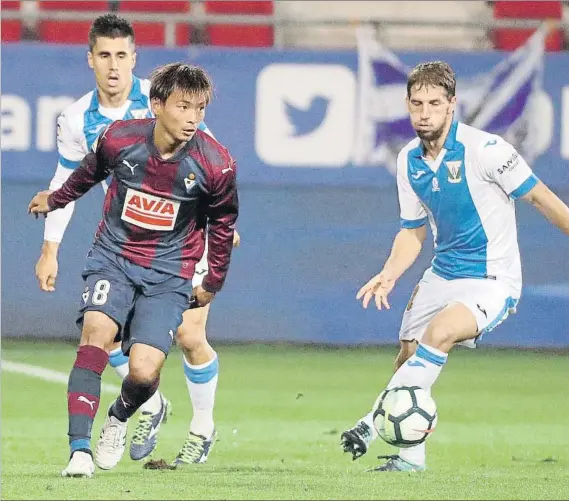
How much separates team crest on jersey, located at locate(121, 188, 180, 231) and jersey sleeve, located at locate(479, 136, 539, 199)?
1.48 metres

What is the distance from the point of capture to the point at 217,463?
22.6 feet

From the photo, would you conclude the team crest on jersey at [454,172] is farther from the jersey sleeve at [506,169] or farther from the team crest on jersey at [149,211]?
the team crest on jersey at [149,211]

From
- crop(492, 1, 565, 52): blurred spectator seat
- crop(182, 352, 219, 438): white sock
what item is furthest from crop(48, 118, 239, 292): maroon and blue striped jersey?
crop(492, 1, 565, 52): blurred spectator seat

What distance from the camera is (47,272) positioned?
6.88 metres

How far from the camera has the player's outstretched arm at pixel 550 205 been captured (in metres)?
6.38

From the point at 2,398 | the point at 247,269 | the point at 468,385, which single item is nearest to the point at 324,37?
the point at 247,269

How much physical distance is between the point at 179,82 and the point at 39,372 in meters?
4.93

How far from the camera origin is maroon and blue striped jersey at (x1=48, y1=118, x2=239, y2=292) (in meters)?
6.03

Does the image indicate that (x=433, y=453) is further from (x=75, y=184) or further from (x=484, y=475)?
(x=75, y=184)

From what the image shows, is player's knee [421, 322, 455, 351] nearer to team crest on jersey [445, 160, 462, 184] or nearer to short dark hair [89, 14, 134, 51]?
team crest on jersey [445, 160, 462, 184]

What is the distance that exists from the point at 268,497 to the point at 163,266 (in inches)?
54.8

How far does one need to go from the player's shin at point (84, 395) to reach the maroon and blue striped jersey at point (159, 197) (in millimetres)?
524

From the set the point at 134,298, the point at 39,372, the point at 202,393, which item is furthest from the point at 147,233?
the point at 39,372

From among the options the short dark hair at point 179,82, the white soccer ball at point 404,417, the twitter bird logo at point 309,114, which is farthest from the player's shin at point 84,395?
the twitter bird logo at point 309,114
